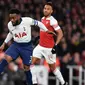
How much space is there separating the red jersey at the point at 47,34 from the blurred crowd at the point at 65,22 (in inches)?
140

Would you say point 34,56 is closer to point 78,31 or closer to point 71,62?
point 71,62

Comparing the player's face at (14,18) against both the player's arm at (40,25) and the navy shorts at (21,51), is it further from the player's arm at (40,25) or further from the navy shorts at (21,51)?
the navy shorts at (21,51)

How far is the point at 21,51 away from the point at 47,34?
779 millimetres

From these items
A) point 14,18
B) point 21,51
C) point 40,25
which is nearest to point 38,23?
point 40,25

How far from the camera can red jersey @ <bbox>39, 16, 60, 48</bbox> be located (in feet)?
46.9

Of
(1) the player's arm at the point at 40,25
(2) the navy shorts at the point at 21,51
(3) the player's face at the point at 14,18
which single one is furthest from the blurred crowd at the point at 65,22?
(3) the player's face at the point at 14,18

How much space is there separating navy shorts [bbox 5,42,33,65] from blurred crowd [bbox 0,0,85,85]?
153 inches

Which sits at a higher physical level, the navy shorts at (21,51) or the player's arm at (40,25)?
the player's arm at (40,25)

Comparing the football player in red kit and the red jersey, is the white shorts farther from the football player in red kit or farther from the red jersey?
the red jersey

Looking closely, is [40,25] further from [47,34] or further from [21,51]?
[21,51]

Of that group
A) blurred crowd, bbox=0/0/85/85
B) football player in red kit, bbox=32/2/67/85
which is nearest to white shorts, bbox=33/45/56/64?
football player in red kit, bbox=32/2/67/85

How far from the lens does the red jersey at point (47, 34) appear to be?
14.3 m

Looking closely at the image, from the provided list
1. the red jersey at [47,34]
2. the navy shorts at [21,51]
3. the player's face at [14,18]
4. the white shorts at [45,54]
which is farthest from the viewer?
the white shorts at [45,54]

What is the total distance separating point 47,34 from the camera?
14477 millimetres
